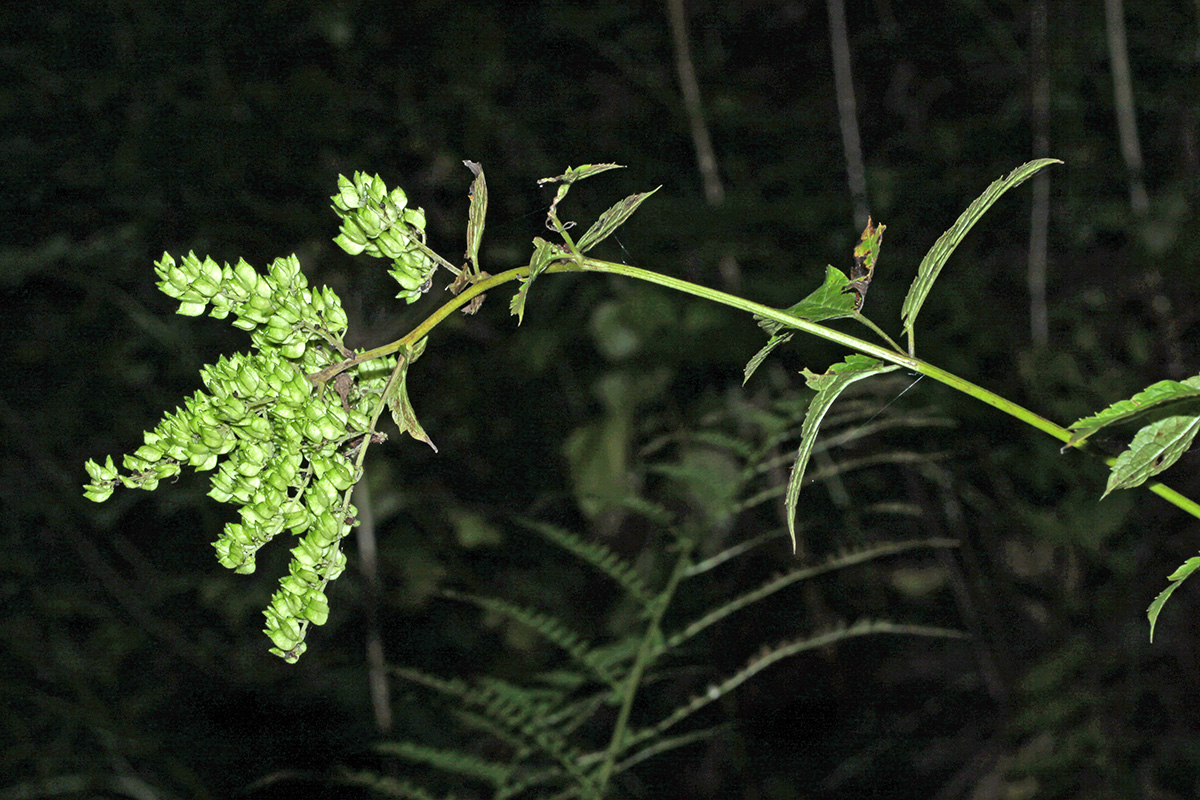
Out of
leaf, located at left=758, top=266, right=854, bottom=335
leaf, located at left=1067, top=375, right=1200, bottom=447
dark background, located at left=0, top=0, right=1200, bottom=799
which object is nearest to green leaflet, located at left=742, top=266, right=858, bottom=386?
leaf, located at left=758, top=266, right=854, bottom=335

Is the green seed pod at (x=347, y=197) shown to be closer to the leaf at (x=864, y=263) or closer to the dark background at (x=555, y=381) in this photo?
the leaf at (x=864, y=263)

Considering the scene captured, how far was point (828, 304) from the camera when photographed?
408 millimetres

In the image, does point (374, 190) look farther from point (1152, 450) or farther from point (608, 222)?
point (1152, 450)

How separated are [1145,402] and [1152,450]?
1.4 inches

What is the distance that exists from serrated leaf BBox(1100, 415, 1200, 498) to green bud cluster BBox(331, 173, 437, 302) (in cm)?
32

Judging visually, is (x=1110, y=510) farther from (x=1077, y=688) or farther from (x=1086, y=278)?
(x=1086, y=278)

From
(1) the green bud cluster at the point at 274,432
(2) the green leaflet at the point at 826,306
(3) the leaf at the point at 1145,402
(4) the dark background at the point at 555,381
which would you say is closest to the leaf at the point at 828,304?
(2) the green leaflet at the point at 826,306

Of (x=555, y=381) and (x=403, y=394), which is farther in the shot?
(x=555, y=381)

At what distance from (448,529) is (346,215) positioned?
5.56 ft

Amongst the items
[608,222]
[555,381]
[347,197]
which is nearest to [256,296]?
[347,197]

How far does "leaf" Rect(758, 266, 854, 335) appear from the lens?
1.31ft

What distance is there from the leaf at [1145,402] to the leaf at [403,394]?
0.29 m

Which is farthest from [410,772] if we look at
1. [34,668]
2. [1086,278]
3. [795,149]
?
[1086,278]

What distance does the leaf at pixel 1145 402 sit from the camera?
13.3 inches
